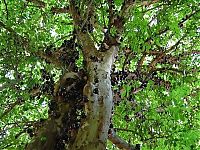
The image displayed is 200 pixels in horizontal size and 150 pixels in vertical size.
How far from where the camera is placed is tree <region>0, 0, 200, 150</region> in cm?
324

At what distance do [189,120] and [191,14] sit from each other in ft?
5.07

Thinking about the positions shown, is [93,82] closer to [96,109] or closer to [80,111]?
[96,109]

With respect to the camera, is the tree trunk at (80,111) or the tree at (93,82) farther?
the tree at (93,82)

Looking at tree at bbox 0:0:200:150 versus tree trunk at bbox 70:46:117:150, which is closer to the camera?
tree trunk at bbox 70:46:117:150

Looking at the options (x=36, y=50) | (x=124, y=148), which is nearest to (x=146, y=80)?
(x=124, y=148)

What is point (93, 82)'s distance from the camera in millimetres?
3346

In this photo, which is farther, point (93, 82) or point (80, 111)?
point (80, 111)

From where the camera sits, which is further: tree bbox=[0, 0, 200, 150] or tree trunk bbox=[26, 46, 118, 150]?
tree bbox=[0, 0, 200, 150]

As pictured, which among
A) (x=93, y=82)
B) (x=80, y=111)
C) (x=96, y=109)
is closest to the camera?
(x=96, y=109)

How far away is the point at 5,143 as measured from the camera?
11.8ft

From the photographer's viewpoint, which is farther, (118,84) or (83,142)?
(118,84)

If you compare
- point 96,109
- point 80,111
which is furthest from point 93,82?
point 80,111

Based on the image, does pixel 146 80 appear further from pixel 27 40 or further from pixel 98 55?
pixel 27 40

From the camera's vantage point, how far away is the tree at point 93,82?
324 centimetres
